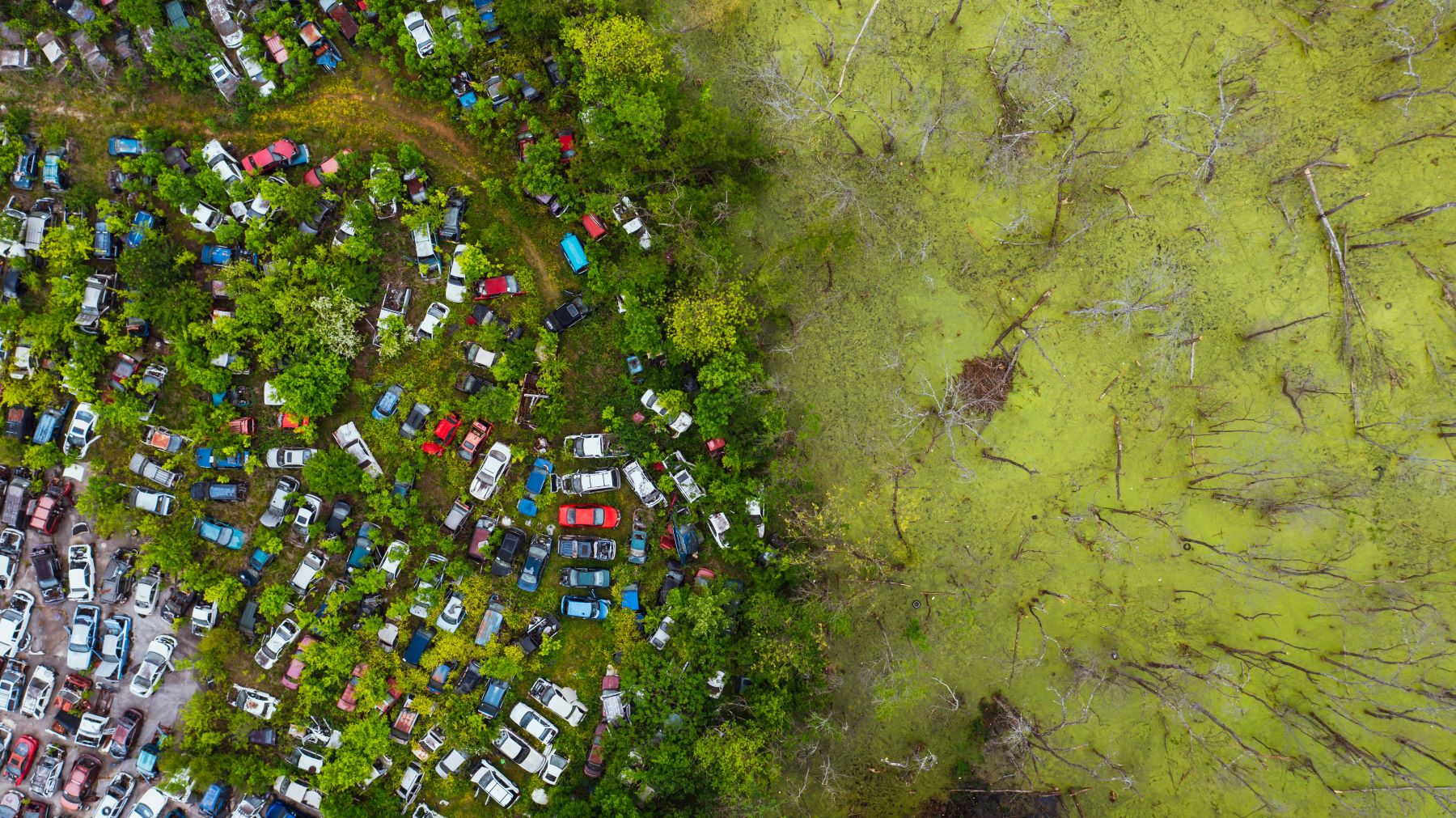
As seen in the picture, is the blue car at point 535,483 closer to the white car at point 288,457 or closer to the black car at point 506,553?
the black car at point 506,553

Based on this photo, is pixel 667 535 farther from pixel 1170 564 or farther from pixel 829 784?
pixel 1170 564

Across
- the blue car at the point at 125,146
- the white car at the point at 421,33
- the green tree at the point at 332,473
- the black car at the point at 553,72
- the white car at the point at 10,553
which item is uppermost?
the white car at the point at 421,33

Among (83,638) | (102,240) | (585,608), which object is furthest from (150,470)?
(585,608)

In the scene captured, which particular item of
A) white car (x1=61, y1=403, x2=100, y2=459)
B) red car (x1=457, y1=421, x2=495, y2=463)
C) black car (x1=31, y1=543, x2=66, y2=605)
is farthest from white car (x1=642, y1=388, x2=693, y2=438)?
black car (x1=31, y1=543, x2=66, y2=605)

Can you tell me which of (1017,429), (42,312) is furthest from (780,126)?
(42,312)

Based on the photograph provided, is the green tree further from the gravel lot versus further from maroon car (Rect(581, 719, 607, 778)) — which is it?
maroon car (Rect(581, 719, 607, 778))

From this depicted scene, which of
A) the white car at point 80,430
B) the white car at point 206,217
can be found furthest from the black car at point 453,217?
the white car at point 80,430

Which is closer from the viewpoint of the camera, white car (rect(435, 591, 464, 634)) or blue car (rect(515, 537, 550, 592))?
blue car (rect(515, 537, 550, 592))
